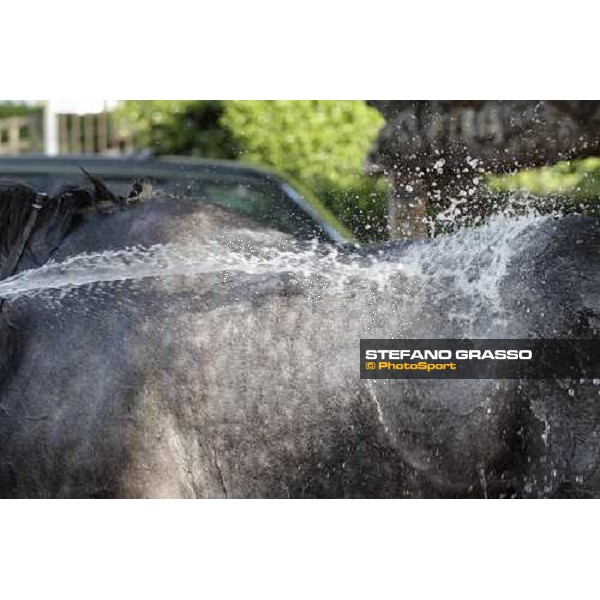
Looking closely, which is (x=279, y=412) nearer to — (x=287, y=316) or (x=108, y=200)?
(x=287, y=316)

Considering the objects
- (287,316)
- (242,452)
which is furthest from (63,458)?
(287,316)

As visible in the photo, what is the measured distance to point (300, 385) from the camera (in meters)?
2.68

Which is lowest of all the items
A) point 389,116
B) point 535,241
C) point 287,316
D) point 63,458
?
point 63,458

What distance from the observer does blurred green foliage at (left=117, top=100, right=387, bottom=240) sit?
9.12 ft

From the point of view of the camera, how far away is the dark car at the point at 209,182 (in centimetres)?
280

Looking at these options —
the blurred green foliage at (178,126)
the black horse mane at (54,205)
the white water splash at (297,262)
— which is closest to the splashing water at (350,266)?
the white water splash at (297,262)

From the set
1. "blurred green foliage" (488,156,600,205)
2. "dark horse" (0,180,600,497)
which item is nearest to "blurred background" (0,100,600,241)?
"blurred green foliage" (488,156,600,205)

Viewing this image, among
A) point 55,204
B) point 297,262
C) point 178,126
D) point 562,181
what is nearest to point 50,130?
point 55,204

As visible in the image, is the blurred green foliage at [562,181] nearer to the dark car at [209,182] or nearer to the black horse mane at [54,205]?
the dark car at [209,182]

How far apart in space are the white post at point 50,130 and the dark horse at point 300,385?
36 centimetres

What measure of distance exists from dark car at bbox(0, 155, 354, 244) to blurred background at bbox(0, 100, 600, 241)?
Answer: 33mm

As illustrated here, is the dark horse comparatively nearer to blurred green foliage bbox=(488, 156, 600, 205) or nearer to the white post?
blurred green foliage bbox=(488, 156, 600, 205)

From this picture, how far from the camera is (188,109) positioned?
2.79 m
